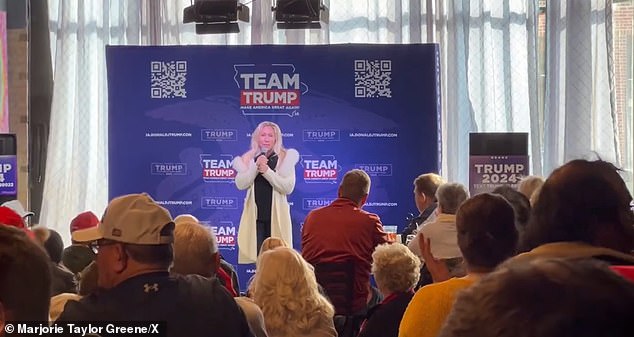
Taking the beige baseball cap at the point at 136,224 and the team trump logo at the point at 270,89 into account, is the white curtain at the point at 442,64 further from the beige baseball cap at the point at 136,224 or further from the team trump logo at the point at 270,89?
the beige baseball cap at the point at 136,224

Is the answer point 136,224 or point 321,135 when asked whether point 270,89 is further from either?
point 136,224

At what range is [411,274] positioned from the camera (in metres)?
3.99

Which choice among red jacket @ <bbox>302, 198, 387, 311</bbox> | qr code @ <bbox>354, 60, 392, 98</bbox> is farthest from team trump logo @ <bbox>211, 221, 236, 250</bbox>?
red jacket @ <bbox>302, 198, 387, 311</bbox>

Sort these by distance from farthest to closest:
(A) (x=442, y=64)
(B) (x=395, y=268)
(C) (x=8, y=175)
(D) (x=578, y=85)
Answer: (A) (x=442, y=64) → (D) (x=578, y=85) → (C) (x=8, y=175) → (B) (x=395, y=268)

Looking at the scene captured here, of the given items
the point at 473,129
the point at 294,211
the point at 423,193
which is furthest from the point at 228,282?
the point at 473,129

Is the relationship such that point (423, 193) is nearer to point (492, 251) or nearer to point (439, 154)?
point (439, 154)

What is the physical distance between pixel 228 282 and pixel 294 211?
11.3 feet

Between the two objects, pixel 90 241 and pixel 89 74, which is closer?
pixel 90 241

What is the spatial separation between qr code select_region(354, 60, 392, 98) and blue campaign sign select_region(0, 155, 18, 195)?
279 centimetres

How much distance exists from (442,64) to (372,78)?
1468 mm

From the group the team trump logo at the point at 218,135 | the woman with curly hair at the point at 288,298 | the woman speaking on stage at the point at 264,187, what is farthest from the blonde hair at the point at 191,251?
the team trump logo at the point at 218,135

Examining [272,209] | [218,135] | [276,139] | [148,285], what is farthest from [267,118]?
[148,285]

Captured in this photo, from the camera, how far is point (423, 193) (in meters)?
5.98

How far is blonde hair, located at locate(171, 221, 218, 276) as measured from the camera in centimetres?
314
